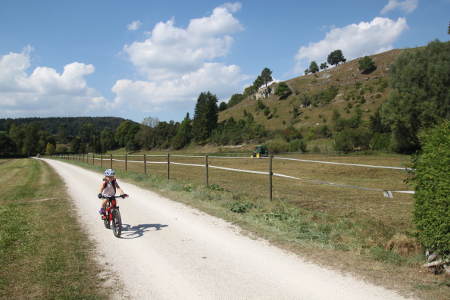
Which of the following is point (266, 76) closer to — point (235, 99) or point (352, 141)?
point (235, 99)

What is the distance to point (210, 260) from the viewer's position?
17.7 ft

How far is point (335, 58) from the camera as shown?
508ft

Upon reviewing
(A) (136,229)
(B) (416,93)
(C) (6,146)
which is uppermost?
(B) (416,93)

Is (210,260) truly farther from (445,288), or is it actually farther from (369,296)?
(445,288)

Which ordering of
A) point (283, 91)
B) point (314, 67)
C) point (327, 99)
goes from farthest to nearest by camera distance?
1. point (314, 67)
2. point (283, 91)
3. point (327, 99)

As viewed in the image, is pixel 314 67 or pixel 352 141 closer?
pixel 352 141

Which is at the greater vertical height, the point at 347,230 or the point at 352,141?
the point at 352,141

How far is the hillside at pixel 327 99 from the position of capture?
8781cm

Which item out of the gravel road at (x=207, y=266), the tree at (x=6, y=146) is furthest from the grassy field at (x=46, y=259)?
the tree at (x=6, y=146)

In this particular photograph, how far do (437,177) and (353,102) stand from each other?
310 ft

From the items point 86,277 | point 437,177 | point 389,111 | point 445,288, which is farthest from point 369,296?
point 389,111

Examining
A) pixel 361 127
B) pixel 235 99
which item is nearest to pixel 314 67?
pixel 235 99

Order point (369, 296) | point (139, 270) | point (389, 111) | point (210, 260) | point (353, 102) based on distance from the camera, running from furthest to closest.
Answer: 1. point (353, 102)
2. point (389, 111)
3. point (210, 260)
4. point (139, 270)
5. point (369, 296)

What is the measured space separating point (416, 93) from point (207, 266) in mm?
42706
